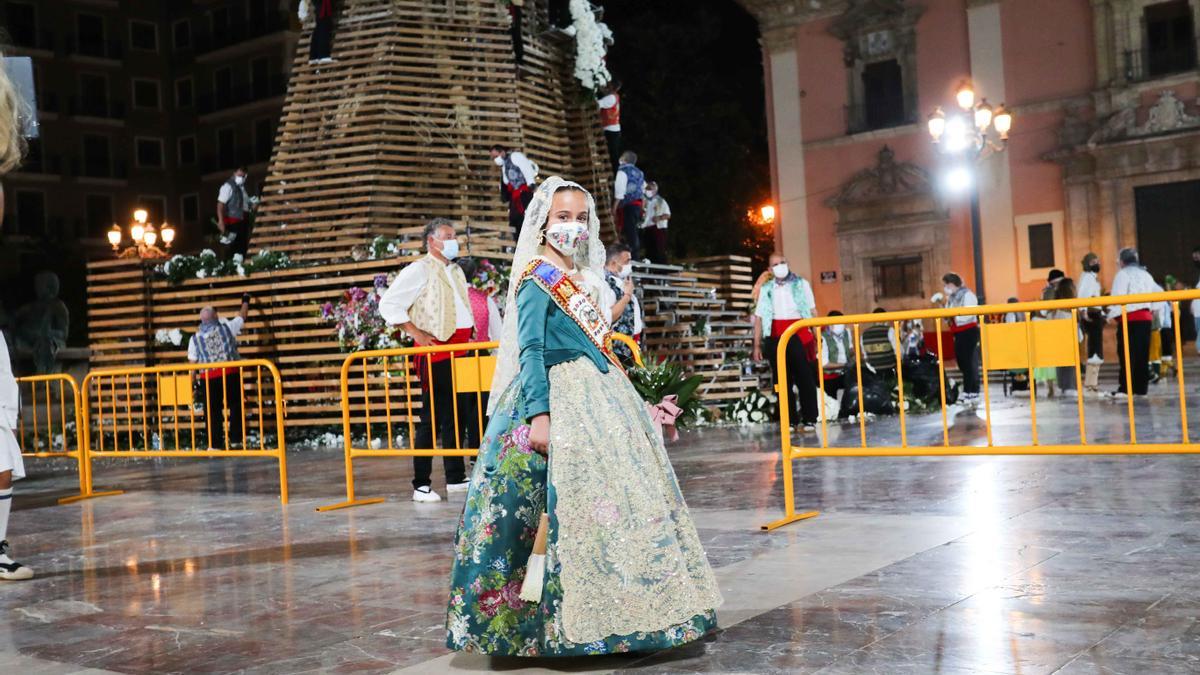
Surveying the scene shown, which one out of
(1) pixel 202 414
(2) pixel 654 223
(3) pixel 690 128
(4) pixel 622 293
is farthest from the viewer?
(3) pixel 690 128

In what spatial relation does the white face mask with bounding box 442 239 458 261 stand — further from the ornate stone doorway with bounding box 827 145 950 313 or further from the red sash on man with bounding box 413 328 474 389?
the ornate stone doorway with bounding box 827 145 950 313

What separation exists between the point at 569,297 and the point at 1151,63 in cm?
2891

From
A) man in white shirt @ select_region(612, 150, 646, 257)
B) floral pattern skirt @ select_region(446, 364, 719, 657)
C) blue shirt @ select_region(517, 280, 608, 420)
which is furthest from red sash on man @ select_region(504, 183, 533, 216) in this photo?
floral pattern skirt @ select_region(446, 364, 719, 657)

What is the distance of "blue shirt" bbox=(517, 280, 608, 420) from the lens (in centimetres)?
428

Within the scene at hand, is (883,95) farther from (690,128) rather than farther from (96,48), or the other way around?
(96,48)

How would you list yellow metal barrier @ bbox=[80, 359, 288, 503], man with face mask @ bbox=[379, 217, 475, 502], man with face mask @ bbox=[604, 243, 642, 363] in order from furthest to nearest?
yellow metal barrier @ bbox=[80, 359, 288, 503]
man with face mask @ bbox=[604, 243, 642, 363]
man with face mask @ bbox=[379, 217, 475, 502]

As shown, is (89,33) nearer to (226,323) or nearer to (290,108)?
(290,108)

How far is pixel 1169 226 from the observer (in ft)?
96.4

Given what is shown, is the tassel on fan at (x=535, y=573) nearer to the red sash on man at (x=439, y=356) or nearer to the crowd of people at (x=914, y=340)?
the red sash on man at (x=439, y=356)

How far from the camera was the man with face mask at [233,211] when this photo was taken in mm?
20281

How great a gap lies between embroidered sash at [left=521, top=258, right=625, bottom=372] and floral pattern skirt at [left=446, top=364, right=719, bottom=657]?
0.14 meters

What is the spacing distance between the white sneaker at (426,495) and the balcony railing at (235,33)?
42.1 m

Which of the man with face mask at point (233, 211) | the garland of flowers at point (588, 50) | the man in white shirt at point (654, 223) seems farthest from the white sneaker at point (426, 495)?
the garland of flowers at point (588, 50)

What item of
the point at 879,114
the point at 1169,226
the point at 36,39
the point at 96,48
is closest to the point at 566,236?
the point at 1169,226
